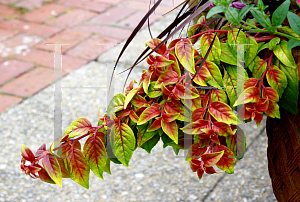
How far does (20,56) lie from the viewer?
235 cm

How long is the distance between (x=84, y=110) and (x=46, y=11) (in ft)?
4.28

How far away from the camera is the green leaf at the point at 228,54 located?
78 cm

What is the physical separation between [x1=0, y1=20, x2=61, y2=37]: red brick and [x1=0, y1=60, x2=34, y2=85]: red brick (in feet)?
1.20

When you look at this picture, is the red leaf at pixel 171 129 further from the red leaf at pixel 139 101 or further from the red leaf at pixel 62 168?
the red leaf at pixel 62 168

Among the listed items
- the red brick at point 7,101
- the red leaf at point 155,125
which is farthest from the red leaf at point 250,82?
the red brick at point 7,101

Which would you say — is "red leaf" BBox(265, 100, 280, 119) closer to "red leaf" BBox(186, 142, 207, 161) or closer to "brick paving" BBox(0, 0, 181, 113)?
"red leaf" BBox(186, 142, 207, 161)

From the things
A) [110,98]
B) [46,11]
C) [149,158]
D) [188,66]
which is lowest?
[149,158]

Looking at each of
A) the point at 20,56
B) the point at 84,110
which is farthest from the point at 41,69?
the point at 84,110

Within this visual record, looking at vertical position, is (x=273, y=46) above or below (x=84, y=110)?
above

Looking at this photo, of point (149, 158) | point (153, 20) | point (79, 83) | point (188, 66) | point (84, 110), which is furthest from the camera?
point (153, 20)

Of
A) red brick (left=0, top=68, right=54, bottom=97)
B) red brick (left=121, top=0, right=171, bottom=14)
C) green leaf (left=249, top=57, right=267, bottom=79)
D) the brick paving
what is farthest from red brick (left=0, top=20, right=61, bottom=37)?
green leaf (left=249, top=57, right=267, bottom=79)

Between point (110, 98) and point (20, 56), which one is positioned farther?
point (20, 56)

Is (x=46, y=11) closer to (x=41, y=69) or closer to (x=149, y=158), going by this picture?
(x=41, y=69)

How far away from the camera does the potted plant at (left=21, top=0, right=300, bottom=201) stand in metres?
0.74
